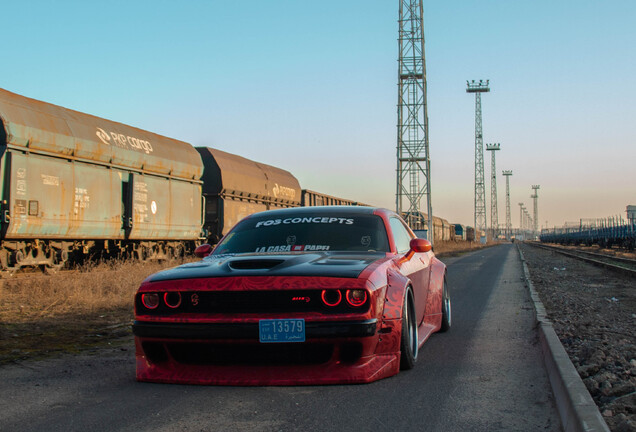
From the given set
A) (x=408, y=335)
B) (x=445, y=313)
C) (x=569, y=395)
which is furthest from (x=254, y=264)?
(x=445, y=313)

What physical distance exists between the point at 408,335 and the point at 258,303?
1265 mm

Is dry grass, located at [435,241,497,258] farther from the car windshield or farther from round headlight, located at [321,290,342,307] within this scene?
round headlight, located at [321,290,342,307]

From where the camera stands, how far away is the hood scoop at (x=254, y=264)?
420cm

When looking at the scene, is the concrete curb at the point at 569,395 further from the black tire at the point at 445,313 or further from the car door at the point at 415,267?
the black tire at the point at 445,313

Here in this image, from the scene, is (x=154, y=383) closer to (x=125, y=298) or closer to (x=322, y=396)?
(x=322, y=396)

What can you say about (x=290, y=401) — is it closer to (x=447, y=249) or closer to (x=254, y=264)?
(x=254, y=264)

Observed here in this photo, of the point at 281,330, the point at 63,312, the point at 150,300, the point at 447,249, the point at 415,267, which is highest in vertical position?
the point at 415,267

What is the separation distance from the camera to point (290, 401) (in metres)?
3.86

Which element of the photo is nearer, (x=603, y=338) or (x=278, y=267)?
(x=278, y=267)

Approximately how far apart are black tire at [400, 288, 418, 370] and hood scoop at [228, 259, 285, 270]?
102 cm

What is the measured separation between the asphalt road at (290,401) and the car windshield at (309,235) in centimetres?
116

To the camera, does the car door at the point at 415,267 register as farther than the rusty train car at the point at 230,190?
No

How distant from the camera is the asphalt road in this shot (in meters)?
3.42

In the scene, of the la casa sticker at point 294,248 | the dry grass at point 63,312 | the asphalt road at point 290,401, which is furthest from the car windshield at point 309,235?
the dry grass at point 63,312
